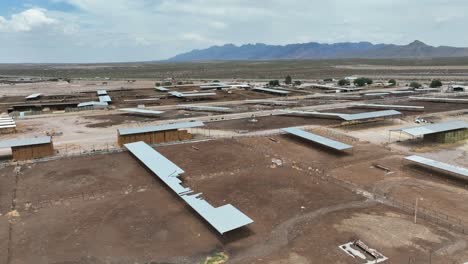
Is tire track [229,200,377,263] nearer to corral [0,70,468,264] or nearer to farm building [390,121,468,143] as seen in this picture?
corral [0,70,468,264]

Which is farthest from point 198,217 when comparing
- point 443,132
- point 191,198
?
point 443,132

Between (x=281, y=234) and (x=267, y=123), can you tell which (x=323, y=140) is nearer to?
(x=267, y=123)

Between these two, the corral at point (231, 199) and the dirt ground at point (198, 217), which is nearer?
the dirt ground at point (198, 217)

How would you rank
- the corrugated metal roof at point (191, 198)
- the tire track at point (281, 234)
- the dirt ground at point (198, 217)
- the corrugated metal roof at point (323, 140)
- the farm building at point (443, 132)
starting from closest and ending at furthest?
Result: the tire track at point (281, 234) < the dirt ground at point (198, 217) < the corrugated metal roof at point (191, 198) < the corrugated metal roof at point (323, 140) < the farm building at point (443, 132)

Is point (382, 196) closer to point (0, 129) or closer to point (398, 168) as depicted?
point (398, 168)

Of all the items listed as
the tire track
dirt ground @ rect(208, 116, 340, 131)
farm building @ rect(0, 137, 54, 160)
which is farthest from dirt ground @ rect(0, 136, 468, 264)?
dirt ground @ rect(208, 116, 340, 131)

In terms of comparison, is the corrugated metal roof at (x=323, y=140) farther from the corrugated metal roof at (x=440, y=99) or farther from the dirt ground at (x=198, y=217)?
the corrugated metal roof at (x=440, y=99)

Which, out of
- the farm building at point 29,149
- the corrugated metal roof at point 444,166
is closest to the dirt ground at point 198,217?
the farm building at point 29,149
